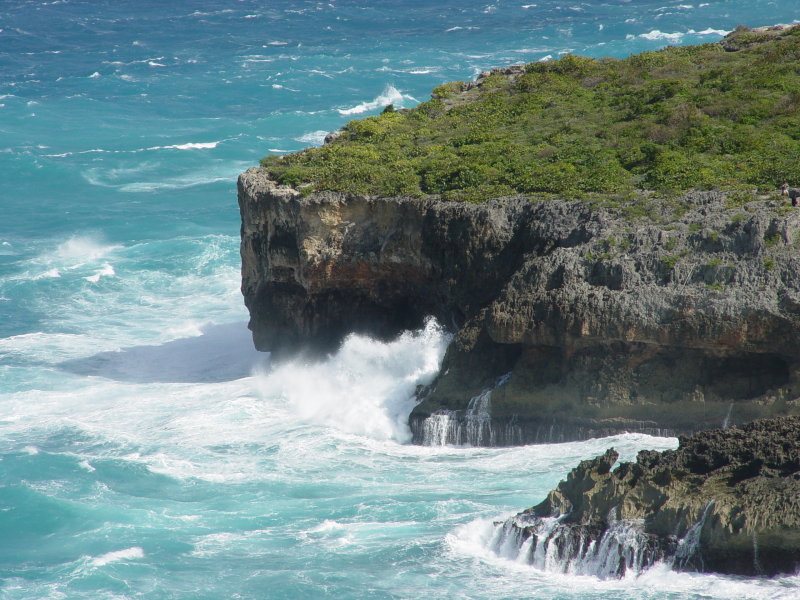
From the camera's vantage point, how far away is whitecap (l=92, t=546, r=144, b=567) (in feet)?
84.0

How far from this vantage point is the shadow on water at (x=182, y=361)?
39.8 m

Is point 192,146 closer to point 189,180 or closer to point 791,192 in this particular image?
point 189,180

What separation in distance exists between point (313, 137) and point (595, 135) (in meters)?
34.8

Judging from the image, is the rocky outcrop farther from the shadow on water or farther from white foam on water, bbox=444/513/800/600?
the shadow on water

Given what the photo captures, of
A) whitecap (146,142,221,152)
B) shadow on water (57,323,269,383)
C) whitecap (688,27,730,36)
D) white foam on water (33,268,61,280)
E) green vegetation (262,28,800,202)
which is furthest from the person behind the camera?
whitecap (688,27,730,36)

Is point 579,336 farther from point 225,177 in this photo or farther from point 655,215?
point 225,177

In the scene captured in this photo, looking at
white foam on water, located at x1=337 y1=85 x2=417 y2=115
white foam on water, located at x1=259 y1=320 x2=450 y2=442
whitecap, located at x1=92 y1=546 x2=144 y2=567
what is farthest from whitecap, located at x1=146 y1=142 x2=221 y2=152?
whitecap, located at x1=92 y1=546 x2=144 y2=567

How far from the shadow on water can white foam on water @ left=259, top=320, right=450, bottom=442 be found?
3.22 m

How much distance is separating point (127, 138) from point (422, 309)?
44.5m

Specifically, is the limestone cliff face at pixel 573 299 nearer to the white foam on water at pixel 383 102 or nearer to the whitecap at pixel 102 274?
the whitecap at pixel 102 274

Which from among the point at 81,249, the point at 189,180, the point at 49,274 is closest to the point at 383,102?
the point at 189,180

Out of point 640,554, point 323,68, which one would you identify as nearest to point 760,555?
point 640,554

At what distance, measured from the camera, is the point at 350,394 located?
3497 cm

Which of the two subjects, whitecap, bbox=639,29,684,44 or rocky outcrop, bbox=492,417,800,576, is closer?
rocky outcrop, bbox=492,417,800,576
